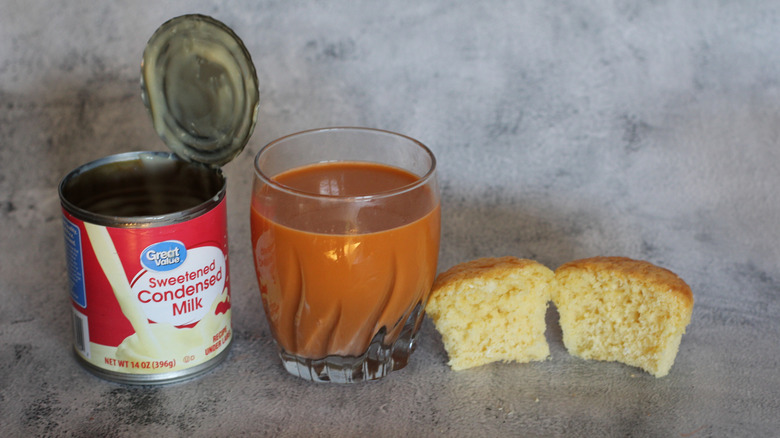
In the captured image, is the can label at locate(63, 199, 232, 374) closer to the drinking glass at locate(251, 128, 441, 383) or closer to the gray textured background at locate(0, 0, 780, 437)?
the drinking glass at locate(251, 128, 441, 383)

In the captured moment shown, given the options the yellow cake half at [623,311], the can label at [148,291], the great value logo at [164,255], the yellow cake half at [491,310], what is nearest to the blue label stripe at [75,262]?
the can label at [148,291]

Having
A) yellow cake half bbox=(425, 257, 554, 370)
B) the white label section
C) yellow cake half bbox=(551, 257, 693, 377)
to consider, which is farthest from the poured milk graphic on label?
yellow cake half bbox=(551, 257, 693, 377)

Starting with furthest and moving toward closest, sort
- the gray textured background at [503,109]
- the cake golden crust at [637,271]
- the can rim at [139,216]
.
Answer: the gray textured background at [503,109]
the cake golden crust at [637,271]
the can rim at [139,216]

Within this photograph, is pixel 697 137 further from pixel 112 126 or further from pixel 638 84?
pixel 112 126

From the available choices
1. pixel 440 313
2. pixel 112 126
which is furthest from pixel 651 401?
pixel 112 126

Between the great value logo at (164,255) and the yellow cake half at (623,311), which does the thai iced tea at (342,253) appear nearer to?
the great value logo at (164,255)

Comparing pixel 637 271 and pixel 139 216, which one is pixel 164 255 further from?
pixel 637 271

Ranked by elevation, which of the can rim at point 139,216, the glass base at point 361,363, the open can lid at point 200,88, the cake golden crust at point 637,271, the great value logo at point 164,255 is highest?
the open can lid at point 200,88
